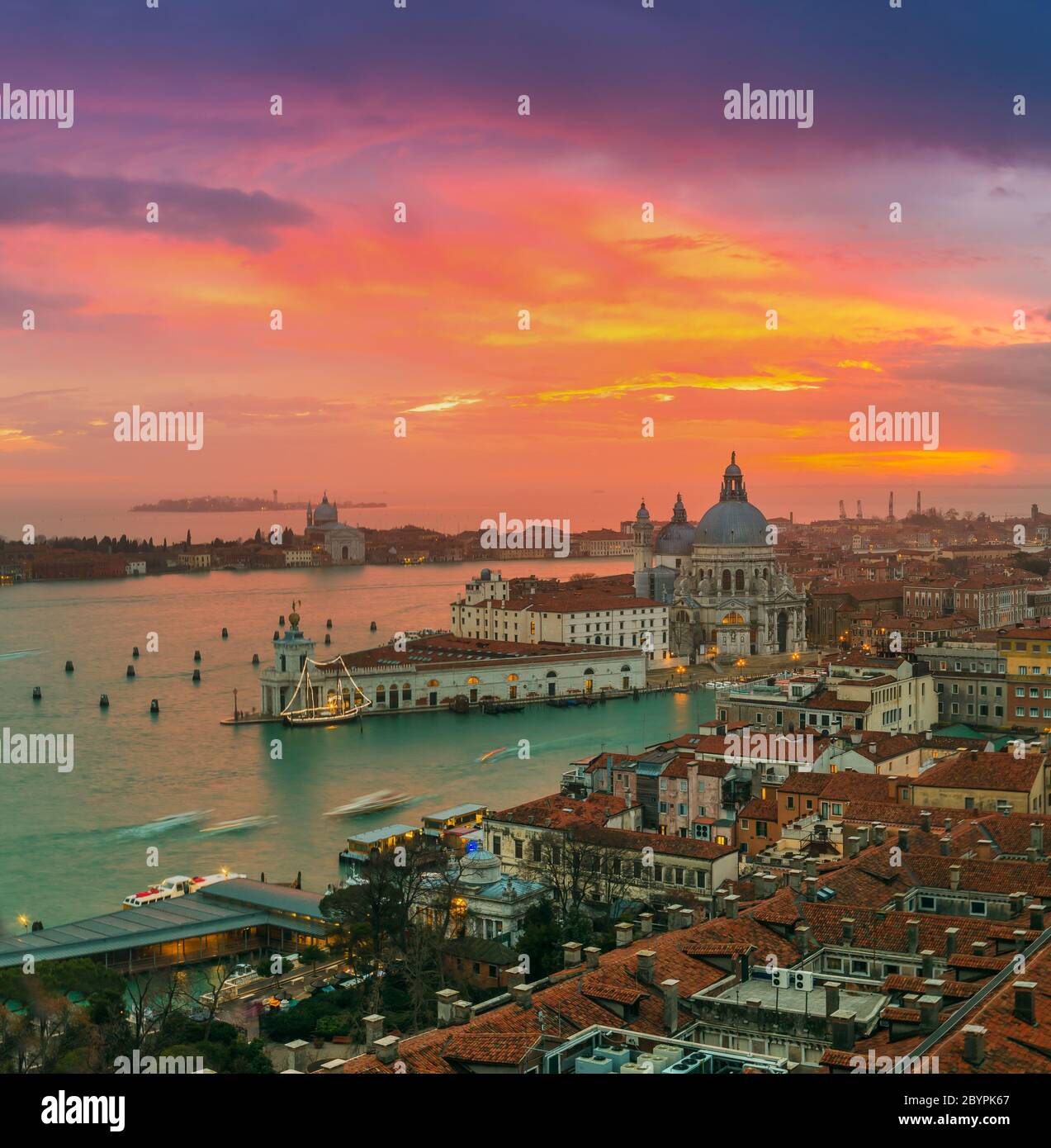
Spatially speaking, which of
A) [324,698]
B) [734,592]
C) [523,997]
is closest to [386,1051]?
[523,997]

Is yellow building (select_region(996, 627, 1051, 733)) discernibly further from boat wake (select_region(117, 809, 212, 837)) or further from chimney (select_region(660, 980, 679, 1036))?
chimney (select_region(660, 980, 679, 1036))

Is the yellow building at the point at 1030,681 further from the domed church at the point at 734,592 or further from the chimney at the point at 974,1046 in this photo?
the domed church at the point at 734,592

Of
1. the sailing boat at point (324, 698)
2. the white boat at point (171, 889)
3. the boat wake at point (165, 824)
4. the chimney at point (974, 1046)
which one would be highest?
the chimney at point (974, 1046)

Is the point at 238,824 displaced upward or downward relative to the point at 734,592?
A: downward

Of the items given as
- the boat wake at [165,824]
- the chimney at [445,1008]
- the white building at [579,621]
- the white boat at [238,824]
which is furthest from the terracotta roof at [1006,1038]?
the white building at [579,621]

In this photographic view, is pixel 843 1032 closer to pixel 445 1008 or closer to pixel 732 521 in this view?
pixel 445 1008

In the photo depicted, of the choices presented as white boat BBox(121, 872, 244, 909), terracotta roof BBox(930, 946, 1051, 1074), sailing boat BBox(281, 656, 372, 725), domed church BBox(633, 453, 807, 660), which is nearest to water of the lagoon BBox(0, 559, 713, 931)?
white boat BBox(121, 872, 244, 909)
